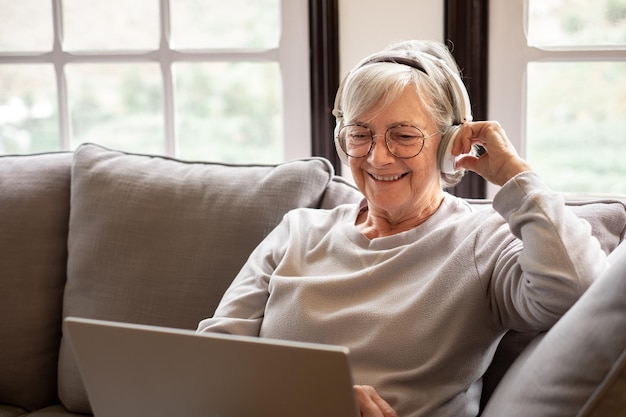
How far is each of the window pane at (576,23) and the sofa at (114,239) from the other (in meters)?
0.60

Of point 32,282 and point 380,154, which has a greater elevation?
point 380,154

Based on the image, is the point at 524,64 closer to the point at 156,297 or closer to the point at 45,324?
the point at 156,297

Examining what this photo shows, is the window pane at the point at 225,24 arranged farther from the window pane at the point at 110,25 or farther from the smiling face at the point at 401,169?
the smiling face at the point at 401,169

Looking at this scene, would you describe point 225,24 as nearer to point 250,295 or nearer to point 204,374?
point 250,295

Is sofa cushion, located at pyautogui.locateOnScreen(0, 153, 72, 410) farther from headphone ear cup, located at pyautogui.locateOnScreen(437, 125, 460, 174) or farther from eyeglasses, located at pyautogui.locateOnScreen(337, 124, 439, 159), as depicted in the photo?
headphone ear cup, located at pyautogui.locateOnScreen(437, 125, 460, 174)

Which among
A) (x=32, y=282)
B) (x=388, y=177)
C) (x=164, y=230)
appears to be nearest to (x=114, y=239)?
(x=164, y=230)

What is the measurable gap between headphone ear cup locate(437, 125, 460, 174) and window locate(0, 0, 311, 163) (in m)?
0.89

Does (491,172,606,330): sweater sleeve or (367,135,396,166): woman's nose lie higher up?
(367,135,396,166): woman's nose

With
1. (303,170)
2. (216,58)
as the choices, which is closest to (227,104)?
(216,58)

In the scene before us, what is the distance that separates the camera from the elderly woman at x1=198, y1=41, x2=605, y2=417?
1.50 m

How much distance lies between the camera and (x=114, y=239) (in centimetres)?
213

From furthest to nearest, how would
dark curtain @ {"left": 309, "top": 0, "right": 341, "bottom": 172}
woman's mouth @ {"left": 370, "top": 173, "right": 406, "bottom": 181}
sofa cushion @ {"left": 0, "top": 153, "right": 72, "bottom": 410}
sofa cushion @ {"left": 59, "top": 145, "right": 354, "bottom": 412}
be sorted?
dark curtain @ {"left": 309, "top": 0, "right": 341, "bottom": 172}
sofa cushion @ {"left": 0, "top": 153, "right": 72, "bottom": 410}
sofa cushion @ {"left": 59, "top": 145, "right": 354, "bottom": 412}
woman's mouth @ {"left": 370, "top": 173, "right": 406, "bottom": 181}

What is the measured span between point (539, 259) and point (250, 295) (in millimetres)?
591

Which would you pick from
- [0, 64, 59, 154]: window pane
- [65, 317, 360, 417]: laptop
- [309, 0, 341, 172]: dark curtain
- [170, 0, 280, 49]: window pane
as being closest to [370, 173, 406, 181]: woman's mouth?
[65, 317, 360, 417]: laptop
